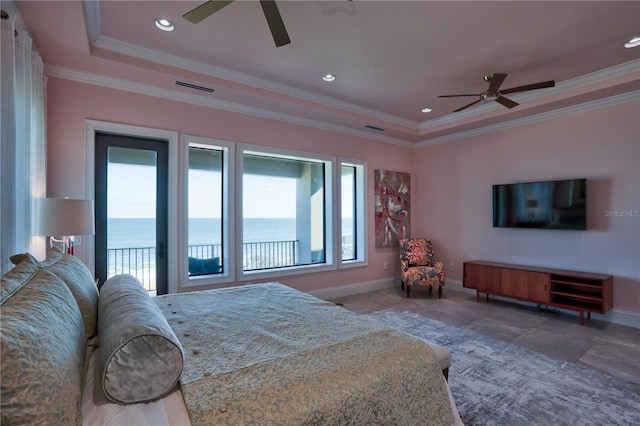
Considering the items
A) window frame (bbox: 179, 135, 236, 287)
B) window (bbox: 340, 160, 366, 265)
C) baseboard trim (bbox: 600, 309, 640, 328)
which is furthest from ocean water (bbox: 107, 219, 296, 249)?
baseboard trim (bbox: 600, 309, 640, 328)

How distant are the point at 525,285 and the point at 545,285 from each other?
0.25 m

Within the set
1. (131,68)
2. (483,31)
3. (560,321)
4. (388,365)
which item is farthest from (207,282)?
(560,321)

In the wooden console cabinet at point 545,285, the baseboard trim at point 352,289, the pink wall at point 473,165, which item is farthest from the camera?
the baseboard trim at point 352,289

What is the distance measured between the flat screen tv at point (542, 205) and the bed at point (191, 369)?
3901 millimetres

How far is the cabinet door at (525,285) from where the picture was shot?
4.23 m

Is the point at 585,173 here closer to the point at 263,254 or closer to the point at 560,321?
the point at 560,321

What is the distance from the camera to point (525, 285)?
174 inches

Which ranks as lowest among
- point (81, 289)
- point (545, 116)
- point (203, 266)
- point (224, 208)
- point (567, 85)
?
point (203, 266)

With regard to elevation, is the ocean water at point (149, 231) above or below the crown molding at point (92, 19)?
below

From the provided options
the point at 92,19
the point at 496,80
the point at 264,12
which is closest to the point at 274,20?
the point at 264,12

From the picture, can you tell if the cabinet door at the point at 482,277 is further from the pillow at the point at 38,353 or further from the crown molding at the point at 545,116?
the pillow at the point at 38,353

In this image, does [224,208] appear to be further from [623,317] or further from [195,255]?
[623,317]

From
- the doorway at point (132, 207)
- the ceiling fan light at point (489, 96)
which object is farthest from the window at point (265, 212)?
the ceiling fan light at point (489, 96)

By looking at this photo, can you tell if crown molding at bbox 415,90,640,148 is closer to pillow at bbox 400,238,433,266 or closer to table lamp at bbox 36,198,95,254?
pillow at bbox 400,238,433,266
